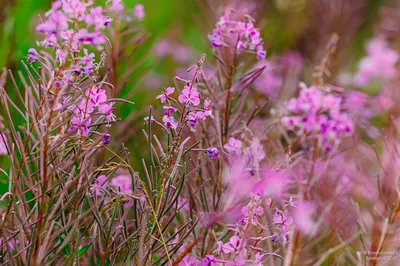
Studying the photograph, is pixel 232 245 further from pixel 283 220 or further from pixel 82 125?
pixel 82 125

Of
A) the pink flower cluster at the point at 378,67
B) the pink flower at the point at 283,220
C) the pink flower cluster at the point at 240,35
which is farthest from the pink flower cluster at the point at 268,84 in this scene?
the pink flower at the point at 283,220

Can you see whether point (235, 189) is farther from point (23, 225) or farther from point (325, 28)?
point (325, 28)

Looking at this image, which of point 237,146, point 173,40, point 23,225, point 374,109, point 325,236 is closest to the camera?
point 23,225

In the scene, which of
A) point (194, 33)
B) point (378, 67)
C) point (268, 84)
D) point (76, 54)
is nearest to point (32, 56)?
point (76, 54)

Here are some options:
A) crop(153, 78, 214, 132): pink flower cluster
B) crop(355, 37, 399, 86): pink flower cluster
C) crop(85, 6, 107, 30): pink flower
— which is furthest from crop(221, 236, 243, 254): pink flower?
crop(355, 37, 399, 86): pink flower cluster

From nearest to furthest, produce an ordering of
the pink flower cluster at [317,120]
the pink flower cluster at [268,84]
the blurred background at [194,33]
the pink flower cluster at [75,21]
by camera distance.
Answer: the pink flower cluster at [75,21], the pink flower cluster at [317,120], the blurred background at [194,33], the pink flower cluster at [268,84]

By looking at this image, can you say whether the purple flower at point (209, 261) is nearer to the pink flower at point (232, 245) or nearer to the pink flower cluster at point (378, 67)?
the pink flower at point (232, 245)

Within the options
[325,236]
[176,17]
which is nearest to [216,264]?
[325,236]

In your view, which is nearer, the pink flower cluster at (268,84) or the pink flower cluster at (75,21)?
the pink flower cluster at (75,21)
